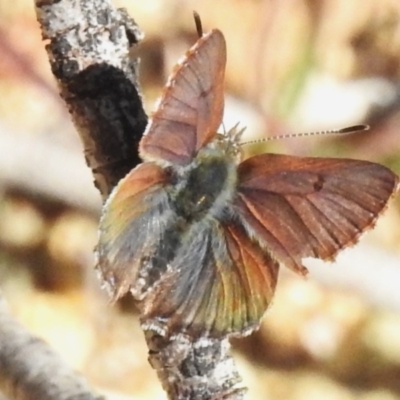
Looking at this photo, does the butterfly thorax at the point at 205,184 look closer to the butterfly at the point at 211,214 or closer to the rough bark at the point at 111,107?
the butterfly at the point at 211,214

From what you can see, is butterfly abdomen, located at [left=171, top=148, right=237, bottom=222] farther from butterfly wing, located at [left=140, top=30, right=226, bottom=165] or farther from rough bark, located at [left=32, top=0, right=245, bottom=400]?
rough bark, located at [left=32, top=0, right=245, bottom=400]

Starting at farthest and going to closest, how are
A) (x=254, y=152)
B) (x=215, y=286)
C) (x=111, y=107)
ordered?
(x=254, y=152)
(x=215, y=286)
(x=111, y=107)

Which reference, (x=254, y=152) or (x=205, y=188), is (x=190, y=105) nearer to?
(x=205, y=188)

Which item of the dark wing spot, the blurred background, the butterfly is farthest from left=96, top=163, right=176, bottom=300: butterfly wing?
the blurred background

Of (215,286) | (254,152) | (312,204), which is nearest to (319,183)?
(312,204)

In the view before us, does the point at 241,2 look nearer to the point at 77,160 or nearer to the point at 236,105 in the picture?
the point at 236,105

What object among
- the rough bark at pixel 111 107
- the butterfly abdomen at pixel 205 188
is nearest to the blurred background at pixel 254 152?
the butterfly abdomen at pixel 205 188
